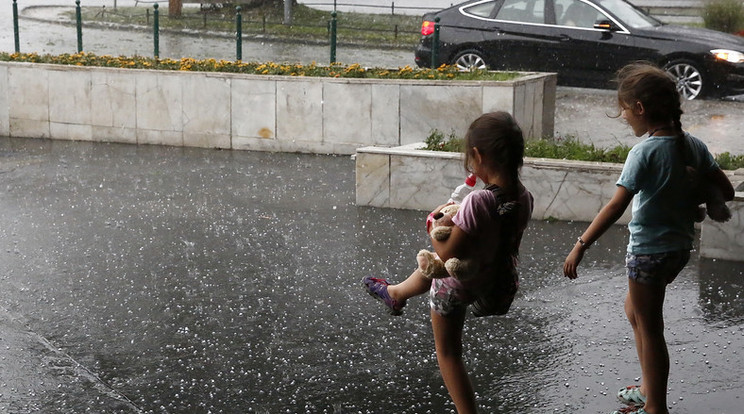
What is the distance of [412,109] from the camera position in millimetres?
11820

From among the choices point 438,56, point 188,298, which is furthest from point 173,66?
point 188,298

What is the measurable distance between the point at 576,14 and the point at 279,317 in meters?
10.7

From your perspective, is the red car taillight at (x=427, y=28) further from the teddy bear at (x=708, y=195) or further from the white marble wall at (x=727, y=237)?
the teddy bear at (x=708, y=195)

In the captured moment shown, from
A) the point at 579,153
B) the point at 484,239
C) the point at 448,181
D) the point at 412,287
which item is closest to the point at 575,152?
the point at 579,153

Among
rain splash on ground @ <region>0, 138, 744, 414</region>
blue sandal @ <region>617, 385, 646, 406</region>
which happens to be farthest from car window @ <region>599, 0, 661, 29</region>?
blue sandal @ <region>617, 385, 646, 406</region>

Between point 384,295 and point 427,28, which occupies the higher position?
point 427,28

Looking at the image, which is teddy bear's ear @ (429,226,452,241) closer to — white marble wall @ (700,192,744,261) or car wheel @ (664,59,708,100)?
white marble wall @ (700,192,744,261)

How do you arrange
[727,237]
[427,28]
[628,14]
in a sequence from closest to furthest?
[727,237]
[628,14]
[427,28]

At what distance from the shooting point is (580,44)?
15.5m

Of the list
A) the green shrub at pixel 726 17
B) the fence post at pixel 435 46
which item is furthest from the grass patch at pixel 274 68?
the green shrub at pixel 726 17

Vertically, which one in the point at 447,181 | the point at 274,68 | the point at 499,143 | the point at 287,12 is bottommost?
the point at 447,181

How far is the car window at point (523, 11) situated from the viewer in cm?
1588

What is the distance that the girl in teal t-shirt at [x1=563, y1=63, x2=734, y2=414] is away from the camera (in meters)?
4.38

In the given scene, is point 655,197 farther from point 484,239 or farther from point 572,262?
point 484,239
